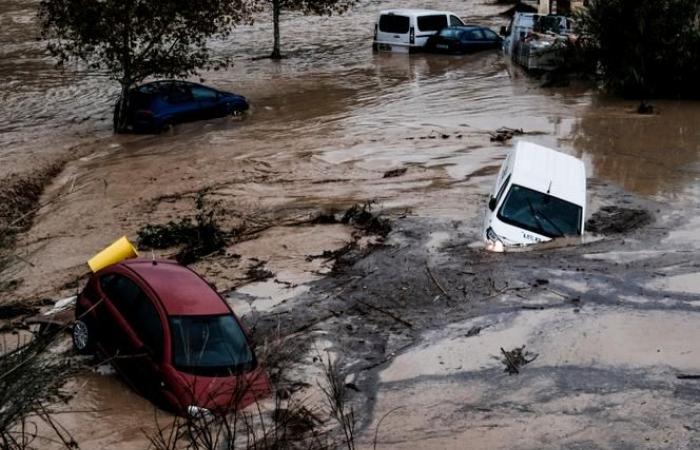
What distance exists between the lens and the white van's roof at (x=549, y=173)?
47.5ft

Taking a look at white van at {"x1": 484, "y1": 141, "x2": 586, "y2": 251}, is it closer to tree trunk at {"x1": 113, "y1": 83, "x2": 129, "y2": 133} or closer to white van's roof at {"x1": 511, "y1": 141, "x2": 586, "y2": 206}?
white van's roof at {"x1": 511, "y1": 141, "x2": 586, "y2": 206}

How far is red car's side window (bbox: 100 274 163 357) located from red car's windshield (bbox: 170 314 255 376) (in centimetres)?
19

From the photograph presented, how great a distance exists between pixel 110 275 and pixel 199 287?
110 centimetres

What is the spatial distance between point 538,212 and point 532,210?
0.33ft

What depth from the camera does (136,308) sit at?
34.2ft

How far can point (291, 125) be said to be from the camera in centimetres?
2417

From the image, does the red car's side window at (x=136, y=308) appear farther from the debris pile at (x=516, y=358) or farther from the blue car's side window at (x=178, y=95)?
the blue car's side window at (x=178, y=95)

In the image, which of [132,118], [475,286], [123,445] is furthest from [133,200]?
[123,445]

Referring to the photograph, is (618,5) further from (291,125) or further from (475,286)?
(475,286)

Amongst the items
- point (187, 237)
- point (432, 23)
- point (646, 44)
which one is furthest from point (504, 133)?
point (432, 23)

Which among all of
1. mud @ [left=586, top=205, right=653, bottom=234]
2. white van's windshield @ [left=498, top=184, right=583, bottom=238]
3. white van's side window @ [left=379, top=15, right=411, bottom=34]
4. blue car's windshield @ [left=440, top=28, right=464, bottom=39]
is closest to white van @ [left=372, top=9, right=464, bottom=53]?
white van's side window @ [left=379, top=15, right=411, bottom=34]

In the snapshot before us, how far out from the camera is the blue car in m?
23.5

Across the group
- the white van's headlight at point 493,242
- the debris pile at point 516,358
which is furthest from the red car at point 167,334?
the white van's headlight at point 493,242

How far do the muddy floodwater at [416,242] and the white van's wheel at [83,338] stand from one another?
0.38m
